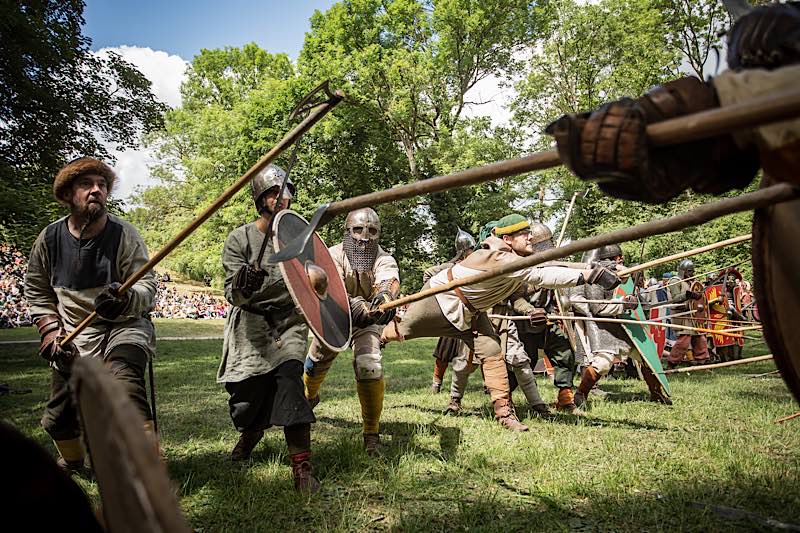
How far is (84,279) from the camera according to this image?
3197 mm

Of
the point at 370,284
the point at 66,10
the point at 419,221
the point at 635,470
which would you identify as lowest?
the point at 635,470

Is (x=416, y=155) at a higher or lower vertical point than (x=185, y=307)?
higher

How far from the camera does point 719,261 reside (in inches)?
575

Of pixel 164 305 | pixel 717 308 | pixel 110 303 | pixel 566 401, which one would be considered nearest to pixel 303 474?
pixel 110 303

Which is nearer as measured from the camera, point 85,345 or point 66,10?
point 85,345

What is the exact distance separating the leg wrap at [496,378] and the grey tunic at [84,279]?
2801mm

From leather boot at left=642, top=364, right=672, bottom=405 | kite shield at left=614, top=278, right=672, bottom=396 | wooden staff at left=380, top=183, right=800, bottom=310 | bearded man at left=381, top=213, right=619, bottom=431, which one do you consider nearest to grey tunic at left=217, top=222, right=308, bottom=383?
bearded man at left=381, top=213, right=619, bottom=431

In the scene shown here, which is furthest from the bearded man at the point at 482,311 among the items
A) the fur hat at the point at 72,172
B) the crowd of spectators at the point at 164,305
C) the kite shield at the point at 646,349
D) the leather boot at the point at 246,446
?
the crowd of spectators at the point at 164,305

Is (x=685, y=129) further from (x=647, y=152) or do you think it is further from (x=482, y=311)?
Result: (x=482, y=311)

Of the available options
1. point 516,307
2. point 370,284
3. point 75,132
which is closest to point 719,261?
point 516,307

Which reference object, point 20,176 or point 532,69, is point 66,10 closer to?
point 20,176

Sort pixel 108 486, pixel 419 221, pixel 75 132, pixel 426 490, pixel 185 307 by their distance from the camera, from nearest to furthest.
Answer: pixel 108 486
pixel 426 490
pixel 75 132
pixel 419 221
pixel 185 307

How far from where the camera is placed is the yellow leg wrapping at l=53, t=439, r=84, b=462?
10.6ft

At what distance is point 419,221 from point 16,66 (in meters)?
16.3
